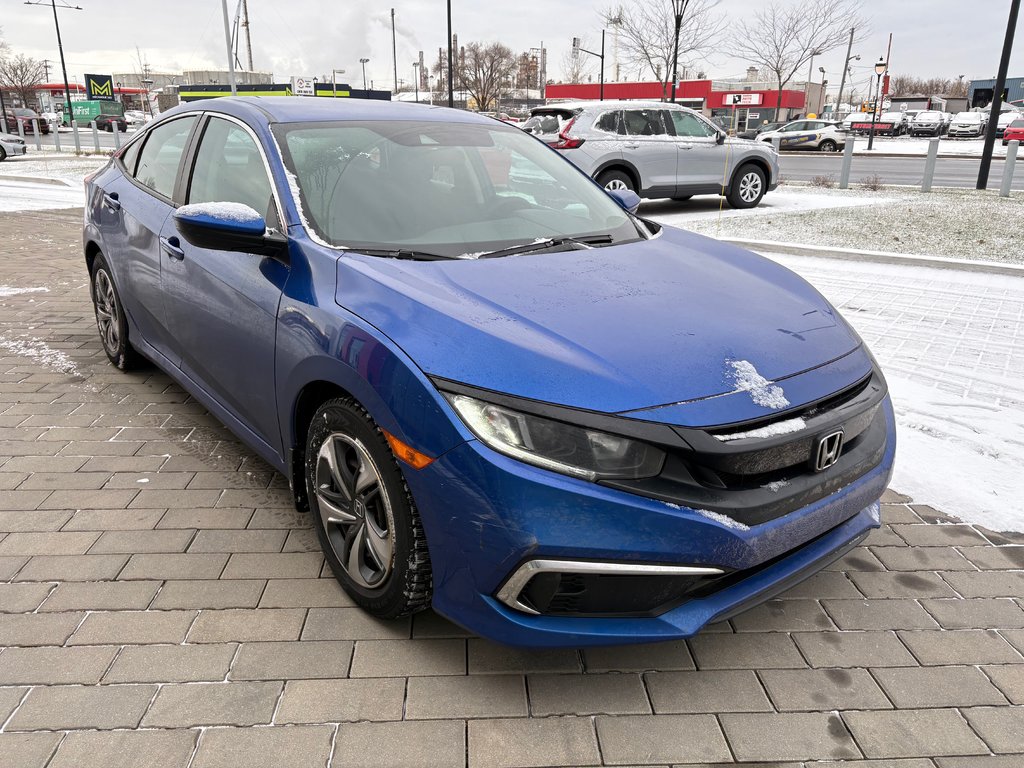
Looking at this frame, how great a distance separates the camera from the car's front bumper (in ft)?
6.17

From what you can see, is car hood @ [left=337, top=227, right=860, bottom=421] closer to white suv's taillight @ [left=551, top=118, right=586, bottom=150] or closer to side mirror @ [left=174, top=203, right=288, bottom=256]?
side mirror @ [left=174, top=203, right=288, bottom=256]

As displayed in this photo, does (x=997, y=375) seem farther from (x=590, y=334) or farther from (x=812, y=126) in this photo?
(x=812, y=126)

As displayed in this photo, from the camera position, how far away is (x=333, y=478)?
2.51 m

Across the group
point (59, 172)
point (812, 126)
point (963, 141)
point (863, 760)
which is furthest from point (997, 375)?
point (963, 141)

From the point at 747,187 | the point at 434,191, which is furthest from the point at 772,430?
the point at 747,187

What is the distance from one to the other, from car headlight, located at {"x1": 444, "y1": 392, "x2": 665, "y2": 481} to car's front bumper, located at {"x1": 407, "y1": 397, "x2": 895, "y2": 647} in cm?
3

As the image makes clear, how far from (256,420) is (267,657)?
3.17ft

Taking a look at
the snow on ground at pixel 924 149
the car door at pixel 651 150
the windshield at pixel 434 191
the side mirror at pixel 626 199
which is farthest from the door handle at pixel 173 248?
the snow on ground at pixel 924 149

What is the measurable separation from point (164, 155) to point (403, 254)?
2.05 m

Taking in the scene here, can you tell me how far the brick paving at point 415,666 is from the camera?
6.66ft

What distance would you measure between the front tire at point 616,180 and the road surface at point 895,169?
26.5 feet

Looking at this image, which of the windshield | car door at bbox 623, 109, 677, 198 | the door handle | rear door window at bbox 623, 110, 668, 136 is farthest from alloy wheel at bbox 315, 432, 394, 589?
rear door window at bbox 623, 110, 668, 136

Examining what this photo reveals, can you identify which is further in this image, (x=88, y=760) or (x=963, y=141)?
(x=963, y=141)

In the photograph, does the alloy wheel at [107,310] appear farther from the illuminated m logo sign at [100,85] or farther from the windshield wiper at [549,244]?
the illuminated m logo sign at [100,85]
